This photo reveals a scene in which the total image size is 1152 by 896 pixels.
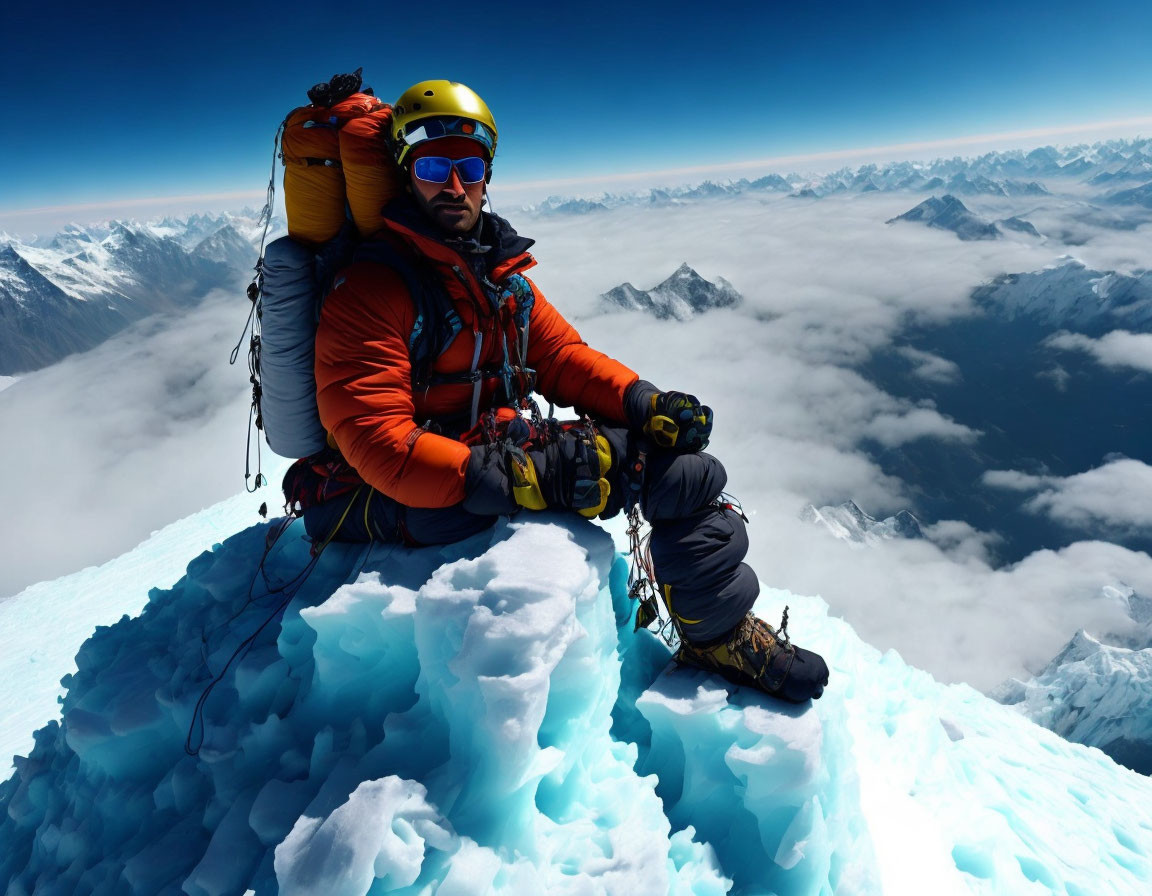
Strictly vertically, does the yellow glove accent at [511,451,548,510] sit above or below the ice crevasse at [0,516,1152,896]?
above

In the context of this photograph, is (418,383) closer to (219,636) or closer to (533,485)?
(533,485)

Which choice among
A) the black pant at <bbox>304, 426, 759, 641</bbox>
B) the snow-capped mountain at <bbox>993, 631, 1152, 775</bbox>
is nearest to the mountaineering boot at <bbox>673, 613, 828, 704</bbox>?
the black pant at <bbox>304, 426, 759, 641</bbox>

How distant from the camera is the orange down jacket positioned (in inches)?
127

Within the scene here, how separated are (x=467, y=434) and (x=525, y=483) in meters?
0.78

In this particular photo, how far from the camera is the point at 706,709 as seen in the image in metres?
3.37

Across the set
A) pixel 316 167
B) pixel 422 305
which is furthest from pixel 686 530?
pixel 316 167

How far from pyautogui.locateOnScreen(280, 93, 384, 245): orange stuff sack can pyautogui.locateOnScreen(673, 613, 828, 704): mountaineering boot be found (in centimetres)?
377

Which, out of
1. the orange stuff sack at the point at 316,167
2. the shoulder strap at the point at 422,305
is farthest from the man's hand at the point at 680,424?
the orange stuff sack at the point at 316,167

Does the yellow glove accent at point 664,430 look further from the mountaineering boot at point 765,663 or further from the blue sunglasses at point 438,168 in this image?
the blue sunglasses at point 438,168

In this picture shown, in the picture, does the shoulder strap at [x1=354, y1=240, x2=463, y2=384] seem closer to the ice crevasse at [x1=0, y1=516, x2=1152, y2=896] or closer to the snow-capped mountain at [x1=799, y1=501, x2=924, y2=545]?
the ice crevasse at [x1=0, y1=516, x2=1152, y2=896]

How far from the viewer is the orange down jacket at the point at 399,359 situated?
323 centimetres

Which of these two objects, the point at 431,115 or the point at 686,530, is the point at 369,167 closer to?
the point at 431,115

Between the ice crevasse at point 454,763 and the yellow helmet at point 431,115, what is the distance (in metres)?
2.50

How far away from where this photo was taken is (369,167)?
3504 millimetres
